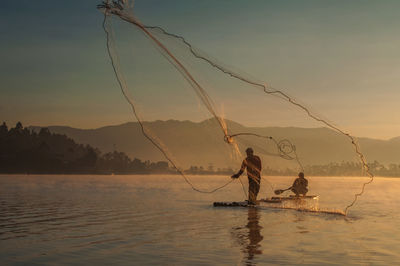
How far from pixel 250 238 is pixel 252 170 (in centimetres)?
1034

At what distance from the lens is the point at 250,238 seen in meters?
13.9

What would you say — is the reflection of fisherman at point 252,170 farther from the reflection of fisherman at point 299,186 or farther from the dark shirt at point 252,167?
the reflection of fisherman at point 299,186

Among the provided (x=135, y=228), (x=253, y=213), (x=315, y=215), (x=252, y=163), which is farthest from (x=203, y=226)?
(x=252, y=163)

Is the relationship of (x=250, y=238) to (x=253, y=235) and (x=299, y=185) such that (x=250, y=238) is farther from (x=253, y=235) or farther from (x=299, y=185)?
(x=299, y=185)

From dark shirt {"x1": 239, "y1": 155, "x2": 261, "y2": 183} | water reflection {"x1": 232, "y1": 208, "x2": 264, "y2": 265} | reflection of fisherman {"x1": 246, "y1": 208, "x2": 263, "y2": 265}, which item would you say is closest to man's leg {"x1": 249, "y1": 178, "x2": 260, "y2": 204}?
dark shirt {"x1": 239, "y1": 155, "x2": 261, "y2": 183}

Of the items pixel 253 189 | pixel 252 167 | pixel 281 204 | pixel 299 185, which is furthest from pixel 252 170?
pixel 299 185

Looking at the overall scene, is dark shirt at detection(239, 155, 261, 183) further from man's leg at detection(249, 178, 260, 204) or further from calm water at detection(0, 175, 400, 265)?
calm water at detection(0, 175, 400, 265)

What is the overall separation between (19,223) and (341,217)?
40.0ft

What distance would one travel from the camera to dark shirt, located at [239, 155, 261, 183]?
23789mm

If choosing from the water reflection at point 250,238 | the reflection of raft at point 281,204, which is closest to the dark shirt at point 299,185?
the reflection of raft at point 281,204

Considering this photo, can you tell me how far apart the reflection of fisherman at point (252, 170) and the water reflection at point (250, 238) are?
4898 mm

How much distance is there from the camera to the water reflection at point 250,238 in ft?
37.5

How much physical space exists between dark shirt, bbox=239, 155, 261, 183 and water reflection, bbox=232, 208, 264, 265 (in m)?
4.81

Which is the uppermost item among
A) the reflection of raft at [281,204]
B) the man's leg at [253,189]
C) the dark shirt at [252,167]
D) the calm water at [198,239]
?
the dark shirt at [252,167]
